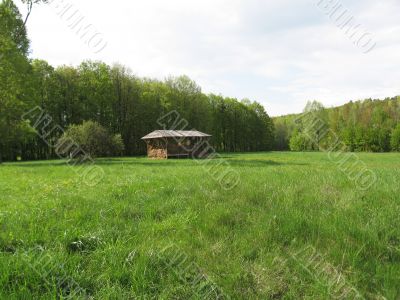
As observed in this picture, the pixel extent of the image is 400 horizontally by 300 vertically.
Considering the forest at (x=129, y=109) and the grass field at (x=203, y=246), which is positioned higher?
the forest at (x=129, y=109)

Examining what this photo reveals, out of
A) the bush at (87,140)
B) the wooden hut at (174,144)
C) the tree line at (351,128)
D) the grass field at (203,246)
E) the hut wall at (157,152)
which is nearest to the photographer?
the grass field at (203,246)

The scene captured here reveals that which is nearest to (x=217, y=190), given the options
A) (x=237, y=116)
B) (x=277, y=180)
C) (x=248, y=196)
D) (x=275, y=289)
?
(x=248, y=196)

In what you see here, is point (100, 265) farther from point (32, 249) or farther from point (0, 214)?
point (0, 214)

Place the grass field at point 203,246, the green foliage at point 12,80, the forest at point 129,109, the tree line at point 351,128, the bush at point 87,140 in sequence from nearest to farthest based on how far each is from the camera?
the grass field at point 203,246
the green foliage at point 12,80
the forest at point 129,109
the bush at point 87,140
the tree line at point 351,128

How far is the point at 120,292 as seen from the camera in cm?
337

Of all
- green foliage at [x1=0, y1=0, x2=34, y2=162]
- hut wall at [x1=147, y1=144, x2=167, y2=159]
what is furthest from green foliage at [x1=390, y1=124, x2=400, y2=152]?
green foliage at [x1=0, y1=0, x2=34, y2=162]

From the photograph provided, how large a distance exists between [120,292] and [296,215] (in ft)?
10.8

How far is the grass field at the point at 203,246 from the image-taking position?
3527 mm

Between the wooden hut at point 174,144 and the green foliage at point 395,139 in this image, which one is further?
the green foliage at point 395,139

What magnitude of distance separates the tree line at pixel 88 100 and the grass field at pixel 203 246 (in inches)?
869

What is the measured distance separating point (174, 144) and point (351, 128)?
2453 inches

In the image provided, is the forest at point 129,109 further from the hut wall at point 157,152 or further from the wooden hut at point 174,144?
the wooden hut at point 174,144

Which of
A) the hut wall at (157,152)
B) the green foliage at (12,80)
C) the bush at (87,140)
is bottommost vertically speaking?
the hut wall at (157,152)

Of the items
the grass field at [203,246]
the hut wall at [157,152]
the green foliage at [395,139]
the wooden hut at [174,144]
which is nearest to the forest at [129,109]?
the green foliage at [395,139]
